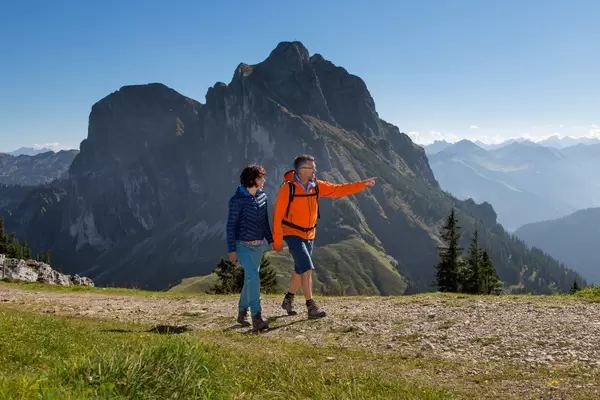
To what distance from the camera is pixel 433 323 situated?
11.5 m

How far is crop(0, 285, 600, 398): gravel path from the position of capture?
28.3ft

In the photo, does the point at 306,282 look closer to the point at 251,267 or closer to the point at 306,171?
the point at 251,267

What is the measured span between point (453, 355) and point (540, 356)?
159cm

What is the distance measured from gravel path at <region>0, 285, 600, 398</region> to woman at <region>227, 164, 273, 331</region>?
1548 millimetres

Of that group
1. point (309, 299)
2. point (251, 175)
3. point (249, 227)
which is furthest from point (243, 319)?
point (251, 175)

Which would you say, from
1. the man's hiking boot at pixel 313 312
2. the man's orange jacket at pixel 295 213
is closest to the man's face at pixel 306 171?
the man's orange jacket at pixel 295 213

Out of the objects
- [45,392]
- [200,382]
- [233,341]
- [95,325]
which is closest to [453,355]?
[233,341]

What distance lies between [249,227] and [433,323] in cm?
554

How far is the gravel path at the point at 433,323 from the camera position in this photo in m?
8.62

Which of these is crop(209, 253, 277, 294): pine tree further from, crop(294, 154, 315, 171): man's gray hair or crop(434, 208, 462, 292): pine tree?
crop(294, 154, 315, 171): man's gray hair

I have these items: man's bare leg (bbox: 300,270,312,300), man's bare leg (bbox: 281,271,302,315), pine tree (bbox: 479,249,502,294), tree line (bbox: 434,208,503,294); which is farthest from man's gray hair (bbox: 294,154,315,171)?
tree line (bbox: 434,208,503,294)

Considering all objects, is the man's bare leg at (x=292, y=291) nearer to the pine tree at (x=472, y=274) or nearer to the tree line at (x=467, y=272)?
the tree line at (x=467, y=272)

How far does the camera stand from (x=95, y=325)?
38.1ft

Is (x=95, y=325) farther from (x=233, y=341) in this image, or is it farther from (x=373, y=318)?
(x=373, y=318)
